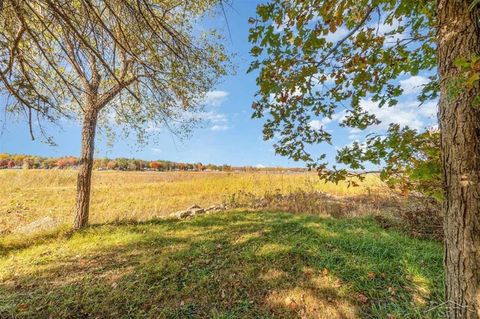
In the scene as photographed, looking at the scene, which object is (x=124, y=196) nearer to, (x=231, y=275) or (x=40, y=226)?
(x=40, y=226)

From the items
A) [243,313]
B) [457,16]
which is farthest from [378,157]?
[243,313]

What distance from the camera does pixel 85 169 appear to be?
6324 millimetres

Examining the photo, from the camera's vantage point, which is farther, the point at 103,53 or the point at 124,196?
the point at 124,196

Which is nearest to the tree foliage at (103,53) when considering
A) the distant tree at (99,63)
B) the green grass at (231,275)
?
the distant tree at (99,63)

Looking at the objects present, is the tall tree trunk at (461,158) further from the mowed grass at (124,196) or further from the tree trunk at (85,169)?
the tree trunk at (85,169)

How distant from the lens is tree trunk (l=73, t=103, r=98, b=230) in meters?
6.29

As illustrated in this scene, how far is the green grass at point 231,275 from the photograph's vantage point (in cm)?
294

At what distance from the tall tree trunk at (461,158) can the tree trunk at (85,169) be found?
22.5 feet

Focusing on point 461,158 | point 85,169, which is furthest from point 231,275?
point 85,169

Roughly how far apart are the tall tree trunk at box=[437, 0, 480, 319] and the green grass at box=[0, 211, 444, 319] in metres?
0.94

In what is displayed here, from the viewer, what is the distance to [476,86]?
1.80 meters

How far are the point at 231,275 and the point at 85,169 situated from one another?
15.9 ft

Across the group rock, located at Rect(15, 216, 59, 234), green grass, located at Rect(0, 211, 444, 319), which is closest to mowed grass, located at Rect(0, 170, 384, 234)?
rock, located at Rect(15, 216, 59, 234)

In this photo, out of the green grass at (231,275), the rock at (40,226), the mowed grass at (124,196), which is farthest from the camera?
the mowed grass at (124,196)
